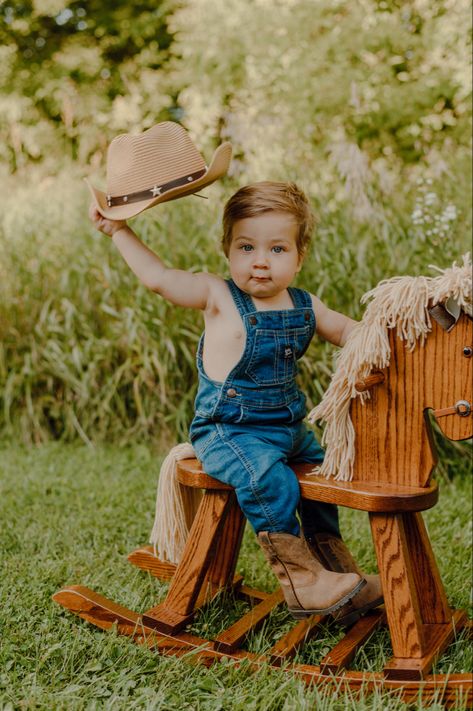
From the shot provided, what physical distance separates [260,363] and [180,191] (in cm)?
54

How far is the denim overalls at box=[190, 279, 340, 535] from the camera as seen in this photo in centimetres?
199

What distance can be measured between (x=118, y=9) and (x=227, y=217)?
1267cm

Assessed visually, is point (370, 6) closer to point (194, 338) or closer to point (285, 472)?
point (194, 338)

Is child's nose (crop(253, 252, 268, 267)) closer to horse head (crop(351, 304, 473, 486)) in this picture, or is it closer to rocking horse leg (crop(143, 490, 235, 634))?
horse head (crop(351, 304, 473, 486))

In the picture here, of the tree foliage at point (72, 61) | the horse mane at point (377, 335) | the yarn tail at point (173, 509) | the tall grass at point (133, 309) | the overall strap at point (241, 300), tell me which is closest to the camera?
the horse mane at point (377, 335)

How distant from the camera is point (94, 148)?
483 inches

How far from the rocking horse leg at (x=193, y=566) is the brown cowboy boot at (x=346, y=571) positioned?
33 centimetres

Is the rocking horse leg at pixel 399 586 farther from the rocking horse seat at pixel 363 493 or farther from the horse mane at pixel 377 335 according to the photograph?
the horse mane at pixel 377 335

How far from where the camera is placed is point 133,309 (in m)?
4.03

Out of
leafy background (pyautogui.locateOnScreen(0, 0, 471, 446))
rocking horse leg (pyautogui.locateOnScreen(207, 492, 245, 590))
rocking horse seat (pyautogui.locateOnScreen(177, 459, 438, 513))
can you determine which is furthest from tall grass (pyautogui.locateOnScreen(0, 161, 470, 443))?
rocking horse seat (pyautogui.locateOnScreen(177, 459, 438, 513))

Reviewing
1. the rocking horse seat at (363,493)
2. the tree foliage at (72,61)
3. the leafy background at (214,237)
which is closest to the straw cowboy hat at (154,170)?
the rocking horse seat at (363,493)

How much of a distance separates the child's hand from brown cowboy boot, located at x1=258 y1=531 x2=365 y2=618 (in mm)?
959

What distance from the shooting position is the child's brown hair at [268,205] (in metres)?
2.06

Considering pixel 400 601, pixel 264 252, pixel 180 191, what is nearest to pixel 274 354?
pixel 264 252
